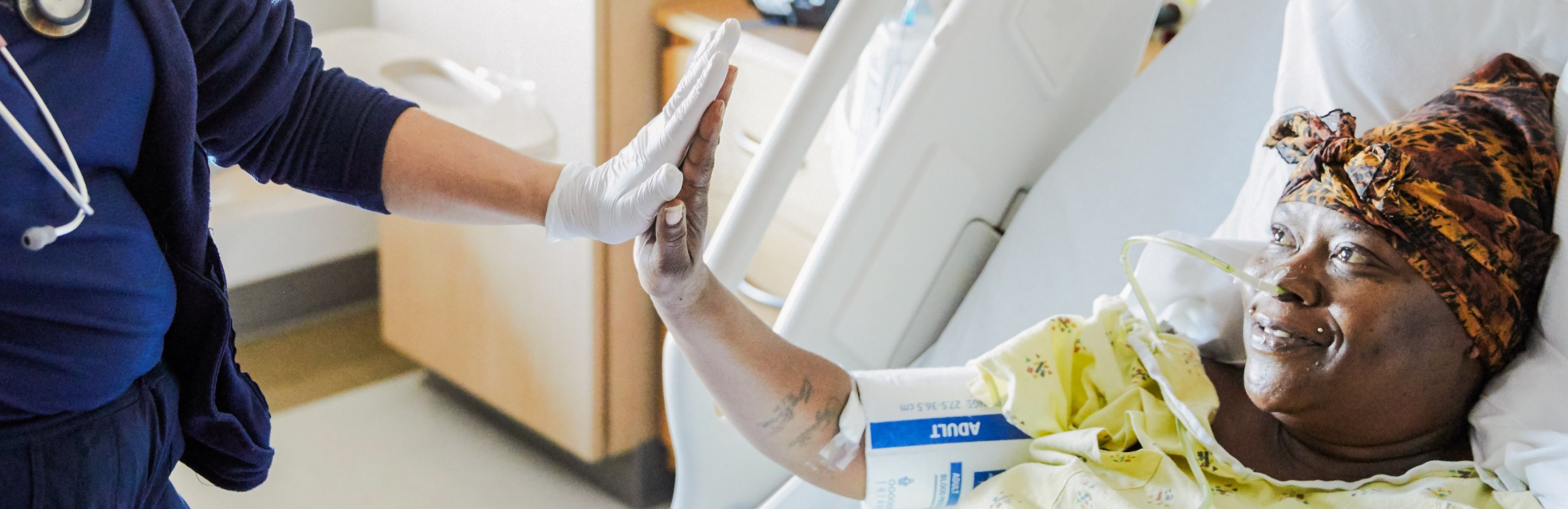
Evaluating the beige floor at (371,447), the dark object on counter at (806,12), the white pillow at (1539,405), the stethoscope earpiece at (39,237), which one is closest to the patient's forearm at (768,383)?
the stethoscope earpiece at (39,237)

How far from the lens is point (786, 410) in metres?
1.28

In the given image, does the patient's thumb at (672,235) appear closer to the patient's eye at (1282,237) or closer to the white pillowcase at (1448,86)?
the patient's eye at (1282,237)

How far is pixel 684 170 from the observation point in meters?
1.06

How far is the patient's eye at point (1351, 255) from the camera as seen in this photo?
3.98 feet

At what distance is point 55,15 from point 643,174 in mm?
461

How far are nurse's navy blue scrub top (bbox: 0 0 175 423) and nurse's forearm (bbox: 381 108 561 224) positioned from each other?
0.80ft

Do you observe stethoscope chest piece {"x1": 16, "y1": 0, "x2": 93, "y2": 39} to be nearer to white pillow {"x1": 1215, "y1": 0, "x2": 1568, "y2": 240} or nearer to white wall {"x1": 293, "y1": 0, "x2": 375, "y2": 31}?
white pillow {"x1": 1215, "y1": 0, "x2": 1568, "y2": 240}

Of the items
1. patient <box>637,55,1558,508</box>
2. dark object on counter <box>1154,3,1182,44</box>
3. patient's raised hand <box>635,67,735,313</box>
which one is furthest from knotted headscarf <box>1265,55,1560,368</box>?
dark object on counter <box>1154,3,1182,44</box>

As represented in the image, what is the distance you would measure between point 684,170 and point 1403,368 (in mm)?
776

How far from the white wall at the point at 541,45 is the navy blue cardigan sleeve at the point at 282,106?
99 cm

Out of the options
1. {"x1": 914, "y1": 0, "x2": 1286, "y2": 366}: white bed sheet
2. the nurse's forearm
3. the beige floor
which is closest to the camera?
the nurse's forearm

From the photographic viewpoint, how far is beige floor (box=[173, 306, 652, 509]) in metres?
2.54

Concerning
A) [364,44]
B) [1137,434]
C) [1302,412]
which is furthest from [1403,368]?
[364,44]

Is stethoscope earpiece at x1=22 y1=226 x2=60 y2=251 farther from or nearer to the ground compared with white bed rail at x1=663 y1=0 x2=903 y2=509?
farther from the ground
